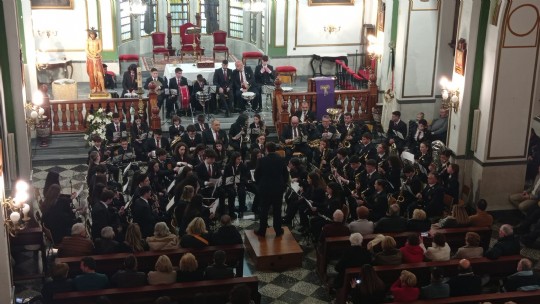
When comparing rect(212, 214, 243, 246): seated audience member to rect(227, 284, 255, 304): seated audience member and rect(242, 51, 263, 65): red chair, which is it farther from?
rect(242, 51, 263, 65): red chair

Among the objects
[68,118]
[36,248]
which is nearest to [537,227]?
[36,248]

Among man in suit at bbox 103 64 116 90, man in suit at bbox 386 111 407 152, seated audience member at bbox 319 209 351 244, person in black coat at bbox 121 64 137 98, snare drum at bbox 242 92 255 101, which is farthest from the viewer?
man in suit at bbox 103 64 116 90

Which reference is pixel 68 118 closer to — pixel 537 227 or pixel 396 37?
pixel 396 37

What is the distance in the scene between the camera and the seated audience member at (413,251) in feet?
34.3

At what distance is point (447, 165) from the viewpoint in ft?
44.7

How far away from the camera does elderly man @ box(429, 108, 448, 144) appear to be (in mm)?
16031

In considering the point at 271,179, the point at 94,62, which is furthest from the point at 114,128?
the point at 271,179

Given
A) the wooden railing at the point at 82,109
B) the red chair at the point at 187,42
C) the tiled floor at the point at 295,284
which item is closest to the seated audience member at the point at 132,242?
the tiled floor at the point at 295,284

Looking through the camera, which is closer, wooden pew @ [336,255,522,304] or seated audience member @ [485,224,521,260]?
wooden pew @ [336,255,522,304]

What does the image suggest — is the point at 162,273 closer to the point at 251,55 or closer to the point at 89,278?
the point at 89,278

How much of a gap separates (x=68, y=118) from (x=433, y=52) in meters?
8.67

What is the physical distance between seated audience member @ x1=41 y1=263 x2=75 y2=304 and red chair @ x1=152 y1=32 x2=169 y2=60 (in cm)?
1476

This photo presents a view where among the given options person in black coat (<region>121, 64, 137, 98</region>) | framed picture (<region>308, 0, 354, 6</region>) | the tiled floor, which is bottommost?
the tiled floor

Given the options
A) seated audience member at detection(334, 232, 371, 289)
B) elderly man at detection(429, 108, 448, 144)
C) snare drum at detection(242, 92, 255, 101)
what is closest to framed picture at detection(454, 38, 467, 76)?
elderly man at detection(429, 108, 448, 144)
